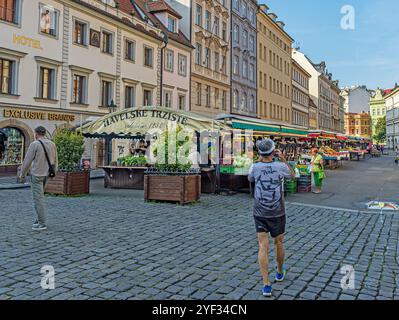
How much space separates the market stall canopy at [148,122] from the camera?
39.0 ft

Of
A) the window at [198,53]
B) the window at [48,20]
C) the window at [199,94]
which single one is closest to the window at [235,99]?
the window at [199,94]

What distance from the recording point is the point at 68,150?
37.9ft

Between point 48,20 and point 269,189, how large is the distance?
20.5 metres

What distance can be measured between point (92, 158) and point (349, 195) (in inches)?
642

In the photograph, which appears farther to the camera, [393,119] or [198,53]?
[393,119]

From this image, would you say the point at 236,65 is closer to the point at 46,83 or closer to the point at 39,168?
the point at 46,83

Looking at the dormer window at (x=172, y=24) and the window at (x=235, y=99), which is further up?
the dormer window at (x=172, y=24)

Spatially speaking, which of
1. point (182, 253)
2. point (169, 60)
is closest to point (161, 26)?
point (169, 60)

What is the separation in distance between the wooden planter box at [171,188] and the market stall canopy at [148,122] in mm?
1912

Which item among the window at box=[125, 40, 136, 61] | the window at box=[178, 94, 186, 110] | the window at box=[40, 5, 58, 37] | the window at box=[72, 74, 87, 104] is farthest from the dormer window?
the window at box=[40, 5, 58, 37]

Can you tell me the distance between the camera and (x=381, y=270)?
5059 millimetres

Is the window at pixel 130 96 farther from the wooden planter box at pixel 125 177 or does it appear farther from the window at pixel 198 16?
the wooden planter box at pixel 125 177
